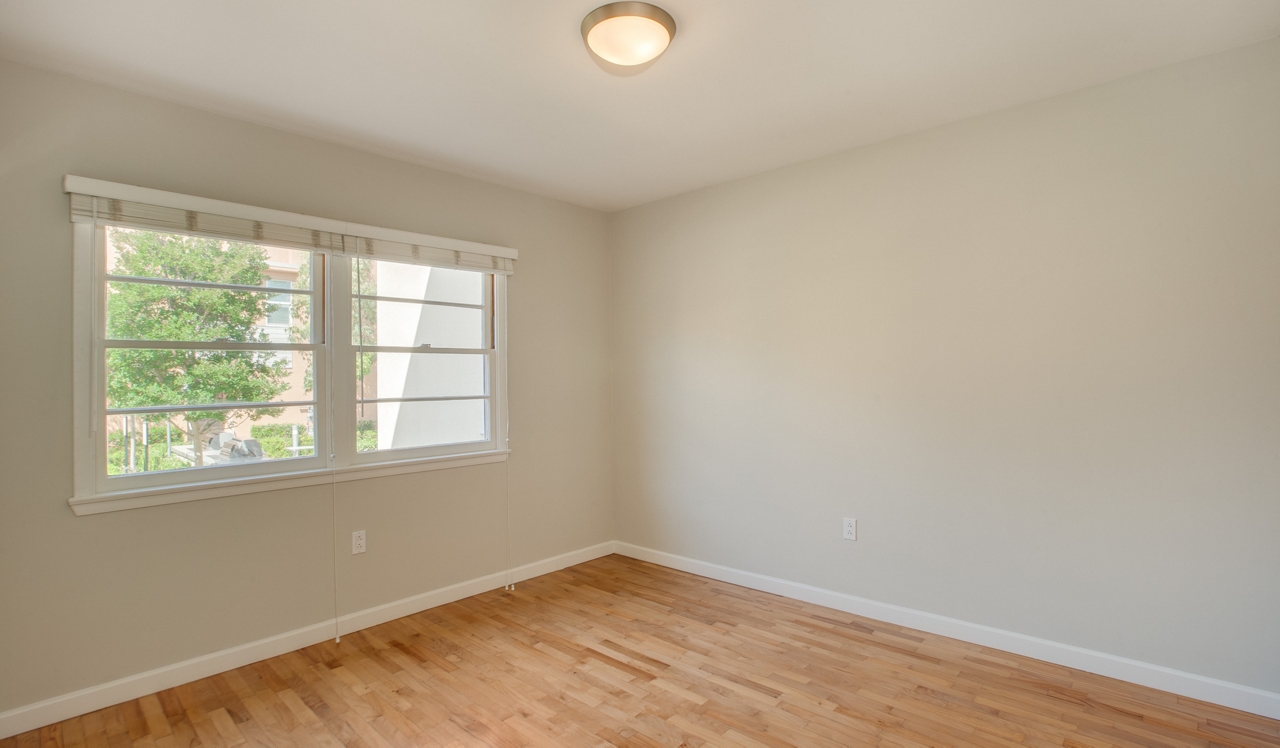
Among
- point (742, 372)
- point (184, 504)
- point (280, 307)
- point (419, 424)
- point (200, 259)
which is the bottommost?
point (184, 504)

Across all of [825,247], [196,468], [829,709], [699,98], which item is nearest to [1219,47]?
[825,247]

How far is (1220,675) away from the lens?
241 centimetres

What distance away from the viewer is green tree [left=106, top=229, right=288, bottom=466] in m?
2.61

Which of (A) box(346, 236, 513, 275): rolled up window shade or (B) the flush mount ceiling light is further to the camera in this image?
(A) box(346, 236, 513, 275): rolled up window shade

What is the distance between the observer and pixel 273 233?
2.96m

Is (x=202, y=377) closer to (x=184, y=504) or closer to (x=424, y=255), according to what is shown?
(x=184, y=504)

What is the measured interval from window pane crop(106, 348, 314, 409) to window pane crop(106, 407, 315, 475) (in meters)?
0.07

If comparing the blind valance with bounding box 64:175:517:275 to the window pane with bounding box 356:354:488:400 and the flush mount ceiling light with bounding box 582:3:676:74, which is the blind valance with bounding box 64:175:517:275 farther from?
the flush mount ceiling light with bounding box 582:3:676:74

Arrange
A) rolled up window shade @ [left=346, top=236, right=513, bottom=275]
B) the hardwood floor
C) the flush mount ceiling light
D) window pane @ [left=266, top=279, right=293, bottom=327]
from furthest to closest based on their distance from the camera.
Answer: rolled up window shade @ [left=346, top=236, right=513, bottom=275] < window pane @ [left=266, top=279, right=293, bottom=327] < the hardwood floor < the flush mount ceiling light

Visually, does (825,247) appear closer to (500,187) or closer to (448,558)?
(500,187)

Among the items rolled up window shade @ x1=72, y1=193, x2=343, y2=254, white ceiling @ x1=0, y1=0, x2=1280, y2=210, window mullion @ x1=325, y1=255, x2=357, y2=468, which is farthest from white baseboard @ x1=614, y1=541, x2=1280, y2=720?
rolled up window shade @ x1=72, y1=193, x2=343, y2=254

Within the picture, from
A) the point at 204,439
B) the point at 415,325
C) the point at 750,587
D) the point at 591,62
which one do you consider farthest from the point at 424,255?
the point at 750,587

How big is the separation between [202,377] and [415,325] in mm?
1096

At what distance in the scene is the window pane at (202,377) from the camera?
2.60 metres
